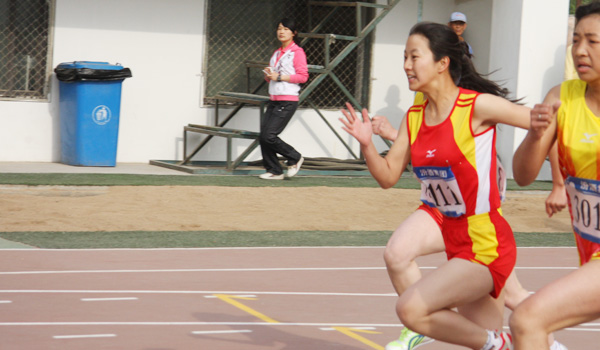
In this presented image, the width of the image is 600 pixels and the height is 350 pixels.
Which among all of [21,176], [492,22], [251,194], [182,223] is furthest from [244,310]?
[492,22]

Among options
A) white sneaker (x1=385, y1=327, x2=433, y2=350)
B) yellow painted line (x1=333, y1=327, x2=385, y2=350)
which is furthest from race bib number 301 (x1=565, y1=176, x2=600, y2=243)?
yellow painted line (x1=333, y1=327, x2=385, y2=350)

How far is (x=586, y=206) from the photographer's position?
4.11m

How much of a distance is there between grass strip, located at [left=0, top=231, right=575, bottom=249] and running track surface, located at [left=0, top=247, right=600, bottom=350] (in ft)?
1.07

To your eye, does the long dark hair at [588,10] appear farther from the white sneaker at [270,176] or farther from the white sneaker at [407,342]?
the white sneaker at [270,176]

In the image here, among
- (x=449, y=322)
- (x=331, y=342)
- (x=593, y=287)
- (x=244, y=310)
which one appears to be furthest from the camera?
(x=244, y=310)

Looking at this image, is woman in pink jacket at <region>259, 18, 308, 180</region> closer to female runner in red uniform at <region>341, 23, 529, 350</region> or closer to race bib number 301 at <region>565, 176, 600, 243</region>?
female runner in red uniform at <region>341, 23, 529, 350</region>

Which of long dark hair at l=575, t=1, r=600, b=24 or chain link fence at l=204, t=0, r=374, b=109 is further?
chain link fence at l=204, t=0, r=374, b=109

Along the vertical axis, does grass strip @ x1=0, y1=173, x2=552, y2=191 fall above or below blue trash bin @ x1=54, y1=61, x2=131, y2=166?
below

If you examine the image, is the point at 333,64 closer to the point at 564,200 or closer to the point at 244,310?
the point at 244,310

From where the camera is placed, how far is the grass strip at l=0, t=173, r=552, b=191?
12430 mm

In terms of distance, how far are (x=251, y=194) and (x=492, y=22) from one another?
5.78 m

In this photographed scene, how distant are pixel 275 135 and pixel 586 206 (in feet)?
31.2

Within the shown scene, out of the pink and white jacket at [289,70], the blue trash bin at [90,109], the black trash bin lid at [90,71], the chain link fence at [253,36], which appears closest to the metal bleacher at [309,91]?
the chain link fence at [253,36]

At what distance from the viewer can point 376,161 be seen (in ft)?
16.2
